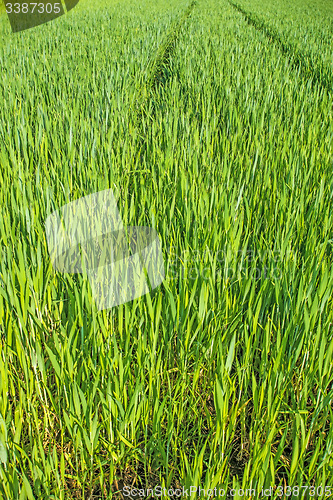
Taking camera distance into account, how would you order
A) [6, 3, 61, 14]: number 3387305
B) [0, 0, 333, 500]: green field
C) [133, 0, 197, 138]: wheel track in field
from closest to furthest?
[0, 0, 333, 500]: green field → [133, 0, 197, 138]: wheel track in field → [6, 3, 61, 14]: number 3387305

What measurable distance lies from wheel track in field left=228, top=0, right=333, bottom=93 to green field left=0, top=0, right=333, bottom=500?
4.25ft

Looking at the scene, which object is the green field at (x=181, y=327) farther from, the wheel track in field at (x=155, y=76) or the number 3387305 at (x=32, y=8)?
the number 3387305 at (x=32, y=8)

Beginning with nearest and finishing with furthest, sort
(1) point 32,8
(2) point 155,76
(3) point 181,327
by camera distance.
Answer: (3) point 181,327
(2) point 155,76
(1) point 32,8

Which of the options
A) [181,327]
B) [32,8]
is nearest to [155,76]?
[181,327]

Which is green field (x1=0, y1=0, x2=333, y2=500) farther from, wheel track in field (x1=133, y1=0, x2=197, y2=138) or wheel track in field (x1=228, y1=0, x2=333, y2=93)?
wheel track in field (x1=228, y1=0, x2=333, y2=93)

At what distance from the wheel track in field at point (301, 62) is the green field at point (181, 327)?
1295 millimetres

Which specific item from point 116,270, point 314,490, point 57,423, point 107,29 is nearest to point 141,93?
point 116,270

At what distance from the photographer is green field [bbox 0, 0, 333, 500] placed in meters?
0.77

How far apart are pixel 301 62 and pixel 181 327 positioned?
5143mm

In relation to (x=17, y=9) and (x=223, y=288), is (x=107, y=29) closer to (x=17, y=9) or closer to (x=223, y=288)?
(x=17, y=9)

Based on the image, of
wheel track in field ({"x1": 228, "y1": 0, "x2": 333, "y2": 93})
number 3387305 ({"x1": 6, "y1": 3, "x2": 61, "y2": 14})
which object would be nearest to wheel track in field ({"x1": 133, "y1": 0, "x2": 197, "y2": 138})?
wheel track in field ({"x1": 228, "y1": 0, "x2": 333, "y2": 93})

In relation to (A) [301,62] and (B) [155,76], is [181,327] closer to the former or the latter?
(B) [155,76]

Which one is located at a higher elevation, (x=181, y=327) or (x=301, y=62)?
(x=301, y=62)

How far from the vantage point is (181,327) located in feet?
3.04
